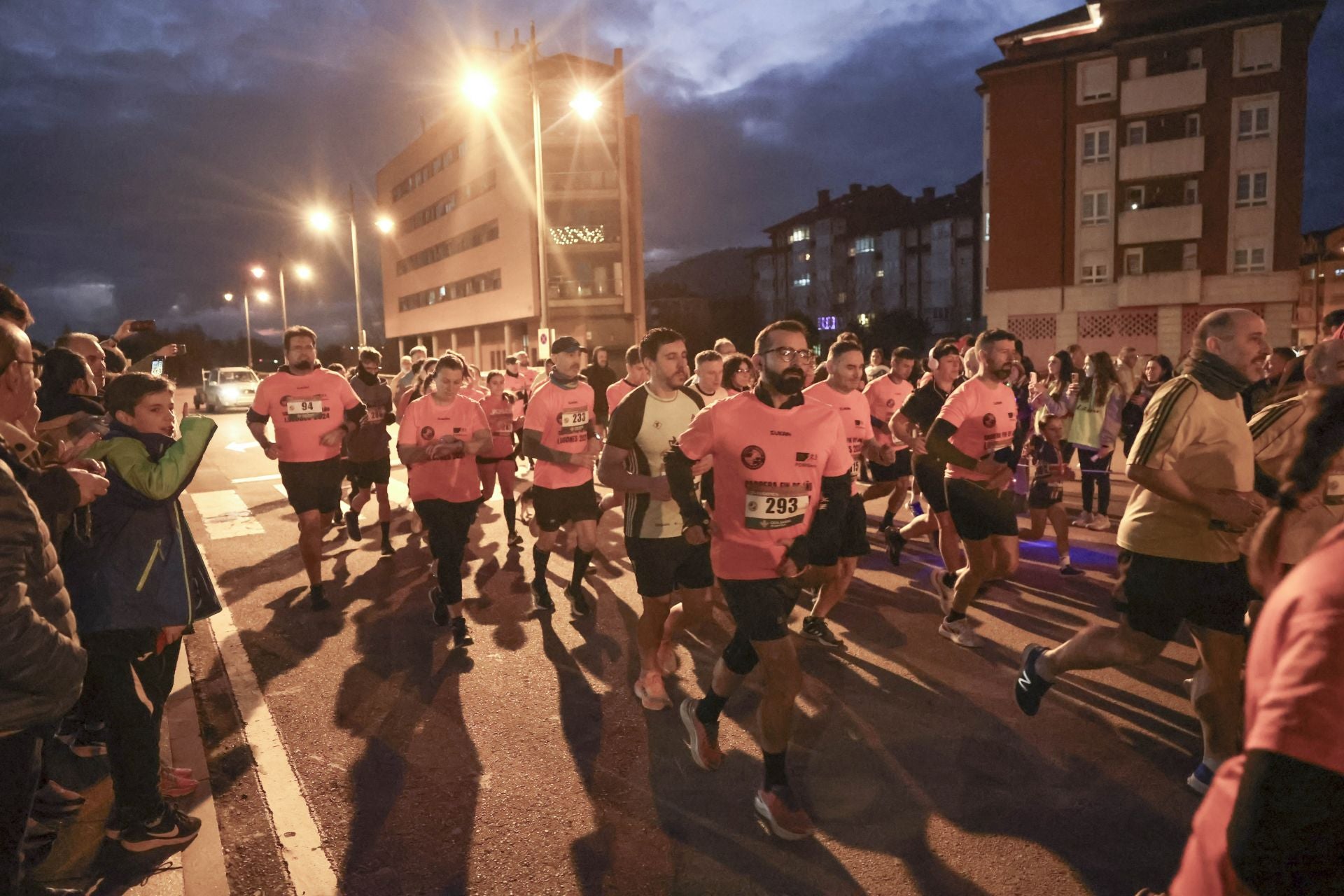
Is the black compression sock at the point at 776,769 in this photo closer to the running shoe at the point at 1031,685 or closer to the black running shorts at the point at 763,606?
the black running shorts at the point at 763,606

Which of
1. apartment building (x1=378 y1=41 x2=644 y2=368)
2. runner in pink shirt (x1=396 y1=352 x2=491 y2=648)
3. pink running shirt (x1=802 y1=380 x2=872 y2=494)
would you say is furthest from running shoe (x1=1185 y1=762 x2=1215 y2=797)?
apartment building (x1=378 y1=41 x2=644 y2=368)

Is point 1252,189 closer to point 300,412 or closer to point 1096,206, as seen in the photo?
point 1096,206

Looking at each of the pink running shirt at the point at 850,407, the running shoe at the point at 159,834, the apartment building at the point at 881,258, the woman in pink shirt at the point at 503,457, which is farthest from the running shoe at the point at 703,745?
the apartment building at the point at 881,258

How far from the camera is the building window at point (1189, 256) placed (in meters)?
37.0

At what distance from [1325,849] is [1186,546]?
2.80 m

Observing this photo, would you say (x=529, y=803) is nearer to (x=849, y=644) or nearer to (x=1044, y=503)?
(x=849, y=644)

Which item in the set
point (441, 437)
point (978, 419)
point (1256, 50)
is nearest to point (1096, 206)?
point (1256, 50)

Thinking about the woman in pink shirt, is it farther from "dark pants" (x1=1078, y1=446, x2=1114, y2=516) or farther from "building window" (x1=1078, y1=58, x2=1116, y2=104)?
"building window" (x1=1078, y1=58, x2=1116, y2=104)

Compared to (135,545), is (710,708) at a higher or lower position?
lower

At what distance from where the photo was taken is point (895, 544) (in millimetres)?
7988

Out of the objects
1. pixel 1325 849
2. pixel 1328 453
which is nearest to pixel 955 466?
pixel 1328 453

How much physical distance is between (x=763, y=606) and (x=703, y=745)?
0.97 meters

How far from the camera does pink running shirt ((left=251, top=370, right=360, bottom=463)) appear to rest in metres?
6.90

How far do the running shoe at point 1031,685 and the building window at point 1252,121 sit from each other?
134 feet
